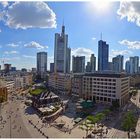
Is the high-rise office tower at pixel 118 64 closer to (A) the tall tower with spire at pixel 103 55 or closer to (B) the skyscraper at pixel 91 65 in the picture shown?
(A) the tall tower with spire at pixel 103 55

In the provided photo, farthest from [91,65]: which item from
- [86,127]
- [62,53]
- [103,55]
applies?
[86,127]

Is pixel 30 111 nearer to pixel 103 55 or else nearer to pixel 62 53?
pixel 62 53

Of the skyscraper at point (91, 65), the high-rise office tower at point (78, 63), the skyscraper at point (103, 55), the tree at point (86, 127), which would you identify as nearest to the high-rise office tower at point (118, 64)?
the skyscraper at point (103, 55)

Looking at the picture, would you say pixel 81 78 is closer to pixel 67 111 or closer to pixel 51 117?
pixel 67 111

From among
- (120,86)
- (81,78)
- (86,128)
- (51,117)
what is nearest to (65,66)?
(81,78)

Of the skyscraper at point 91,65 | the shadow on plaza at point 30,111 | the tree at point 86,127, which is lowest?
the shadow on plaza at point 30,111
